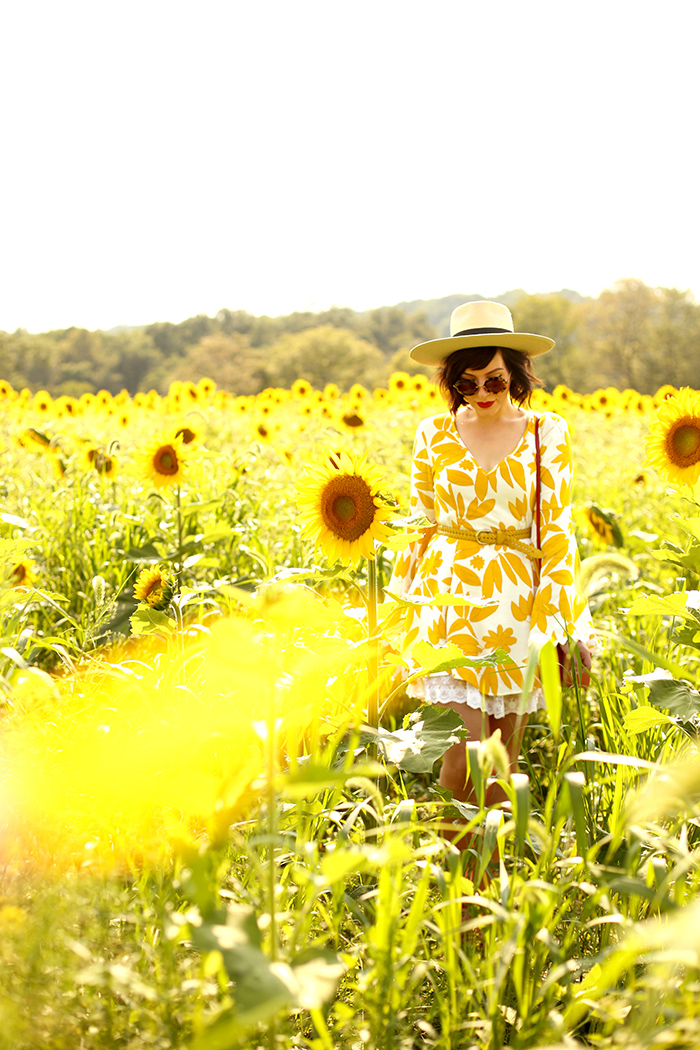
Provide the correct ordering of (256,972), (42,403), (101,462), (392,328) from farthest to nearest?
(392,328), (42,403), (101,462), (256,972)

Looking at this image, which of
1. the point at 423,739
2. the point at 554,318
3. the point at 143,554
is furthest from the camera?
the point at 554,318

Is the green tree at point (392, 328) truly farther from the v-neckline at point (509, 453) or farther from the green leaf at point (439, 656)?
the green leaf at point (439, 656)

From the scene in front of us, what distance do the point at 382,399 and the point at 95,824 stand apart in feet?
30.2

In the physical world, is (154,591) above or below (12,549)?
below

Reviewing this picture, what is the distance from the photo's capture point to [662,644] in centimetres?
333

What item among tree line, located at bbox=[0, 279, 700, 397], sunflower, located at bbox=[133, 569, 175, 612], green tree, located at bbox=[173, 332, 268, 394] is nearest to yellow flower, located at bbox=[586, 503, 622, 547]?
sunflower, located at bbox=[133, 569, 175, 612]

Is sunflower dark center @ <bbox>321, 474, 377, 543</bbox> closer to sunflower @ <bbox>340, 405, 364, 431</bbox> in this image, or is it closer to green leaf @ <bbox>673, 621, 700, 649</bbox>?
green leaf @ <bbox>673, 621, 700, 649</bbox>

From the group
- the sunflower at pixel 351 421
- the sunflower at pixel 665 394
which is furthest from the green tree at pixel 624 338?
the sunflower at pixel 665 394

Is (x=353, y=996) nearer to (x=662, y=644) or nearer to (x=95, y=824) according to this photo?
(x=95, y=824)

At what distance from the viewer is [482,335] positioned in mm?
2578

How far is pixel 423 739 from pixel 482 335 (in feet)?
4.73

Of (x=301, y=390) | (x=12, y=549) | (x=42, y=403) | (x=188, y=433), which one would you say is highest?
(x=301, y=390)

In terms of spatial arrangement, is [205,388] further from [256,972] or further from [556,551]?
[256,972]

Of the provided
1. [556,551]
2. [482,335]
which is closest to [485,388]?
[482,335]
